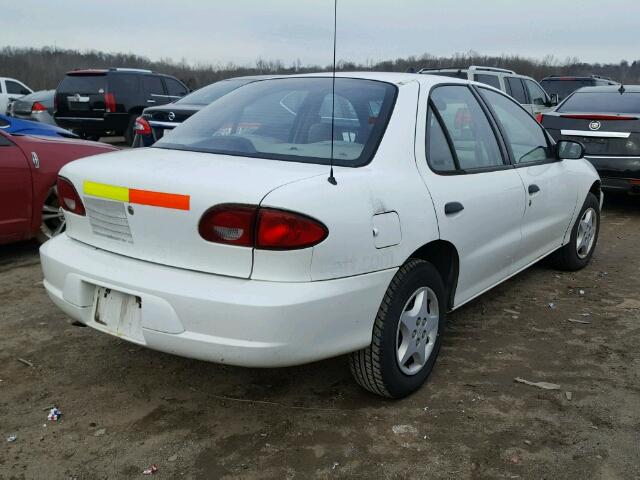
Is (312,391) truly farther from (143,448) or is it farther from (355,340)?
(143,448)

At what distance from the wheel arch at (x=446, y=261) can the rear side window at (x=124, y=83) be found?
36.1ft

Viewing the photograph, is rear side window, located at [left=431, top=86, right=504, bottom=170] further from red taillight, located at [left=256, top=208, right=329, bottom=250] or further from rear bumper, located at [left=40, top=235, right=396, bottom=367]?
red taillight, located at [left=256, top=208, right=329, bottom=250]

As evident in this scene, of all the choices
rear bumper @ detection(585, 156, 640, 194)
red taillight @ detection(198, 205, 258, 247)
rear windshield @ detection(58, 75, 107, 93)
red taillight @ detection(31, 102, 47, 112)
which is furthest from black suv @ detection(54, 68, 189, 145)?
red taillight @ detection(198, 205, 258, 247)

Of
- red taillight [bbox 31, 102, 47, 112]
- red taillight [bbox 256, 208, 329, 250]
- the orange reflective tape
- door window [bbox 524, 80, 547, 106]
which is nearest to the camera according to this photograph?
red taillight [bbox 256, 208, 329, 250]

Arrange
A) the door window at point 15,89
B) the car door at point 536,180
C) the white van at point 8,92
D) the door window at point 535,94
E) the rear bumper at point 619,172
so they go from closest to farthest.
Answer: the car door at point 536,180 → the rear bumper at point 619,172 → the door window at point 535,94 → the white van at point 8,92 → the door window at point 15,89

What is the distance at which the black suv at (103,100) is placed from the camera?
12.6 m

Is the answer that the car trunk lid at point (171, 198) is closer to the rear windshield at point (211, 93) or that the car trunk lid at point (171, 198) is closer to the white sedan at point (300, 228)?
the white sedan at point (300, 228)

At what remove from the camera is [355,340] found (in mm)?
2564

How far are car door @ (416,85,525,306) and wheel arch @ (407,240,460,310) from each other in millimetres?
34

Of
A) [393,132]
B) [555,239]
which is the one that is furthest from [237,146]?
[555,239]

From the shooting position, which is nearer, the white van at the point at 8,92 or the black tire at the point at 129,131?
the black tire at the point at 129,131

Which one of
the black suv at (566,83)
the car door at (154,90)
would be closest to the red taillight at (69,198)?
the car door at (154,90)

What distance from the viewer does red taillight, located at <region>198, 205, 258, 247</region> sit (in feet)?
7.65

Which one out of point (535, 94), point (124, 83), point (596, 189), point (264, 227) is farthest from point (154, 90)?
point (264, 227)
